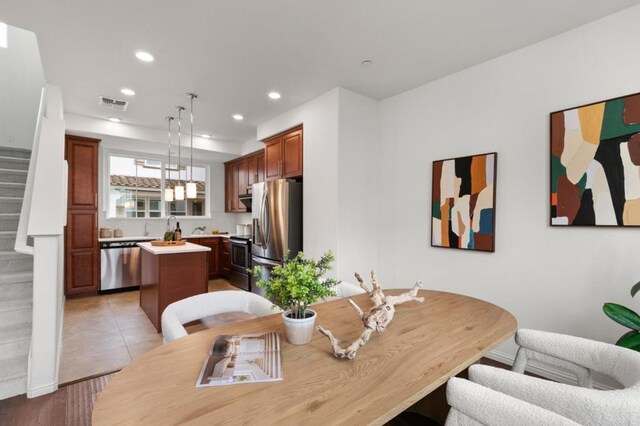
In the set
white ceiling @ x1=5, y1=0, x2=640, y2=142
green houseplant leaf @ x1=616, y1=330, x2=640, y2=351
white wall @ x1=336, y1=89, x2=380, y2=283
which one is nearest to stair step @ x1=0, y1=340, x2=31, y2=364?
white ceiling @ x1=5, y1=0, x2=640, y2=142

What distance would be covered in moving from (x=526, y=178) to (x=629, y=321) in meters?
1.23

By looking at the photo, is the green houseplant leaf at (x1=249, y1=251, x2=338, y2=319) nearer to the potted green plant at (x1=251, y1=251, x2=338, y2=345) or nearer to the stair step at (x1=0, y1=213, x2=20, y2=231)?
the potted green plant at (x1=251, y1=251, x2=338, y2=345)

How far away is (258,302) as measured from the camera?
1829mm

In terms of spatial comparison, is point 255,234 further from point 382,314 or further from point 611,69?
point 611,69

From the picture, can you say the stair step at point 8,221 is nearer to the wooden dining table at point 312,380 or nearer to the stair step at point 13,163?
the stair step at point 13,163

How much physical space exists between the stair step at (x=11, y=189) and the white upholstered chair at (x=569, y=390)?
4800 millimetres

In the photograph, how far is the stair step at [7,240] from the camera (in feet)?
9.89

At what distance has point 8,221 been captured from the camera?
3209mm

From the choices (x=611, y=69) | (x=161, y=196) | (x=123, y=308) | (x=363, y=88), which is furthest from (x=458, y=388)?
(x=161, y=196)

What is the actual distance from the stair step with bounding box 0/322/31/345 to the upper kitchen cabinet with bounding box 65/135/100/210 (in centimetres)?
252

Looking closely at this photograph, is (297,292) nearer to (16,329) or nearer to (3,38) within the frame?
(16,329)

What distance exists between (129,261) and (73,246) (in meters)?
0.80

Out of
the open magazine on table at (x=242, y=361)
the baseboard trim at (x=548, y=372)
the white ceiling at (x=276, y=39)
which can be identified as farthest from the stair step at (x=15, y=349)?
the baseboard trim at (x=548, y=372)

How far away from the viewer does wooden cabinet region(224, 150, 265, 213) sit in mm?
5543
